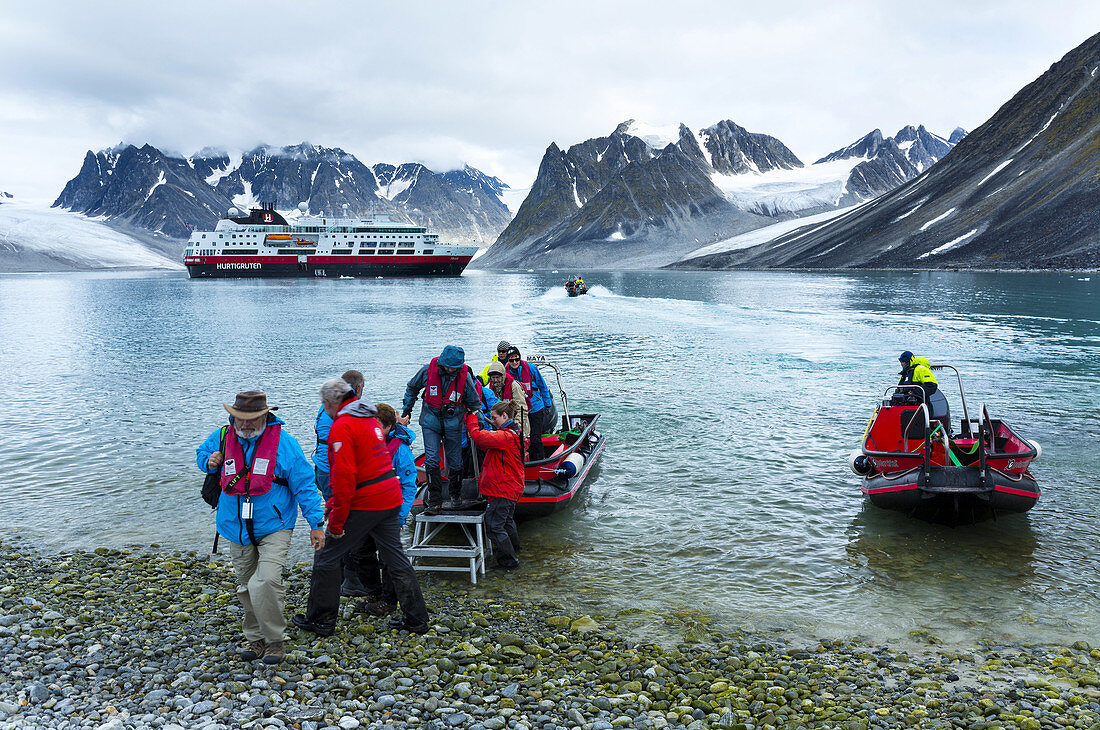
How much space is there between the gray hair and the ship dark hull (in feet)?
408

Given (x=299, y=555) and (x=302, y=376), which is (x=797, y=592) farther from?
(x=302, y=376)

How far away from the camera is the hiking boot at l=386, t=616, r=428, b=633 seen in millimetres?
7102

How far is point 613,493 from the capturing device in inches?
506

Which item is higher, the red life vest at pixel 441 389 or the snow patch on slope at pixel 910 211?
the snow patch on slope at pixel 910 211

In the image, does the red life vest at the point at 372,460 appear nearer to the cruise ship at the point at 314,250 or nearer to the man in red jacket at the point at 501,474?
the man in red jacket at the point at 501,474

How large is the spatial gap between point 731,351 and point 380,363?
15595 millimetres

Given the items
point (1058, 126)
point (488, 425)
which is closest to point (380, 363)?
point (488, 425)

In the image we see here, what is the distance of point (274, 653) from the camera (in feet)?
20.5

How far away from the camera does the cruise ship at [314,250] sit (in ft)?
412

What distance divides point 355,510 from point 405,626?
140 centimetres

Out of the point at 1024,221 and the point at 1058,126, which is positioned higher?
the point at 1058,126

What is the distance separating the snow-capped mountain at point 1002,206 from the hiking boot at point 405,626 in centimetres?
10920

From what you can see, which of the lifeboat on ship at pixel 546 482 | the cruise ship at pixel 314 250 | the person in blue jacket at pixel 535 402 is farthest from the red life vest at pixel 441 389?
the cruise ship at pixel 314 250

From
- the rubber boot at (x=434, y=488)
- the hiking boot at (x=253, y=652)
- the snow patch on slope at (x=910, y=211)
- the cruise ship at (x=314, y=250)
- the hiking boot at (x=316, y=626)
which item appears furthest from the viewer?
the snow patch on slope at (x=910, y=211)
